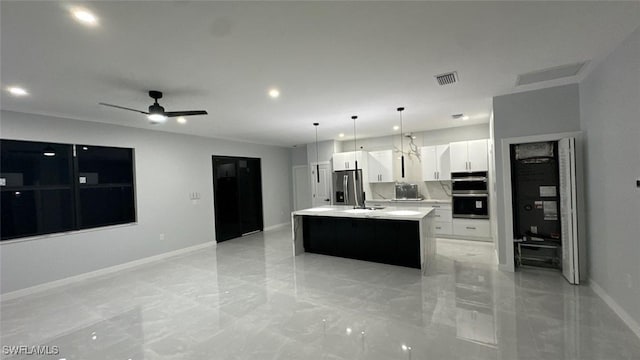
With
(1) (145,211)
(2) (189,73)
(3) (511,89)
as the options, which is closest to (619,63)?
(3) (511,89)

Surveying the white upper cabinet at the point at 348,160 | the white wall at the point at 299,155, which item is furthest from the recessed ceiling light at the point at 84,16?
the white wall at the point at 299,155

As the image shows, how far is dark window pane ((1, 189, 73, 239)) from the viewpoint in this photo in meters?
3.91

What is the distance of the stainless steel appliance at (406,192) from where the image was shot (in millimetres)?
6867

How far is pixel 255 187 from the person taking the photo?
26.7 feet

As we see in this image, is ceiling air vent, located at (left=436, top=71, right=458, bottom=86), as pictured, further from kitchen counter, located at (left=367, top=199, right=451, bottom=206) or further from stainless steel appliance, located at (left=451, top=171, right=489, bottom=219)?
kitchen counter, located at (left=367, top=199, right=451, bottom=206)

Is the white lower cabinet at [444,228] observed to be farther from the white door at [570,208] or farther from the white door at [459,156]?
the white door at [570,208]

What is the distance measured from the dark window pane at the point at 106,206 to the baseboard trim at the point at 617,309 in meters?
7.11

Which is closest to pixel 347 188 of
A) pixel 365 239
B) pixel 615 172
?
pixel 365 239

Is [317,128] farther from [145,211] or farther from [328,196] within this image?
[145,211]

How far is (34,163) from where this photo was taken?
4.16 m

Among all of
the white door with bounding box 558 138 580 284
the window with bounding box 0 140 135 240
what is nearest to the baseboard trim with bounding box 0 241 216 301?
the window with bounding box 0 140 135 240

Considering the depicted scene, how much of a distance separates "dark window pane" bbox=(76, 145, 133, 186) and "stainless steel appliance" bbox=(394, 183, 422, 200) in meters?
6.08

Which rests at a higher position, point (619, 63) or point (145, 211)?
point (619, 63)

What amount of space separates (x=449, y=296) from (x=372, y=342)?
1.42 m
